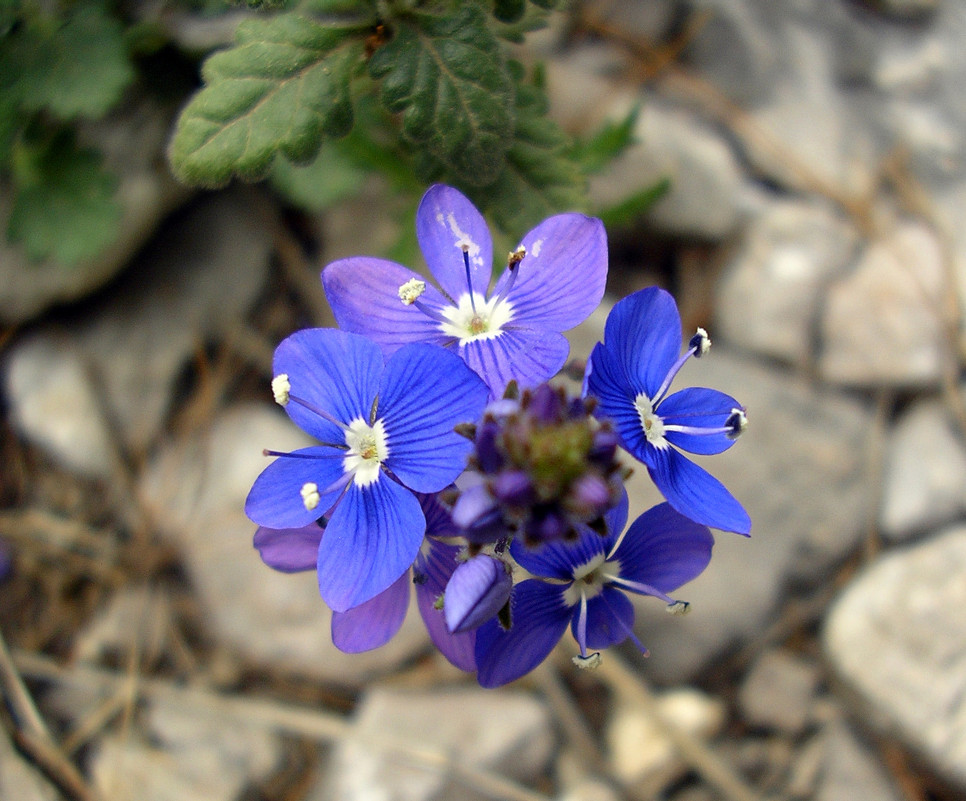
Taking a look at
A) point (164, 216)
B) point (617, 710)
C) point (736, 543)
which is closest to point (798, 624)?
point (736, 543)

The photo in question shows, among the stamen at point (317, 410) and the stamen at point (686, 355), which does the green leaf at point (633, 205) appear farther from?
the stamen at point (317, 410)

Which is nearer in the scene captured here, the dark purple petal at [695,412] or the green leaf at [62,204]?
the dark purple petal at [695,412]

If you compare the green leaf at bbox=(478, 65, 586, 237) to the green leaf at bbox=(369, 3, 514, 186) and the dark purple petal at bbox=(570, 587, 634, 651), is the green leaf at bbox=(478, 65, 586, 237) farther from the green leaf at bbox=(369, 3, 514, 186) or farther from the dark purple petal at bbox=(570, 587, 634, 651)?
the dark purple petal at bbox=(570, 587, 634, 651)

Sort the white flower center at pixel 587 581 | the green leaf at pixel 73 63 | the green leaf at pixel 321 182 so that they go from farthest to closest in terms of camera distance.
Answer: the green leaf at pixel 321 182
the green leaf at pixel 73 63
the white flower center at pixel 587 581

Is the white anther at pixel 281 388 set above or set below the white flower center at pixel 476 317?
above

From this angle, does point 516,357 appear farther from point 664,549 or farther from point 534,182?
point 534,182

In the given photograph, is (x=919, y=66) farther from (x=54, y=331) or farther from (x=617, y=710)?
(x=54, y=331)

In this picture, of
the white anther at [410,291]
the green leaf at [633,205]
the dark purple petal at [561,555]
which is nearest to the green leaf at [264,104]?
the white anther at [410,291]
